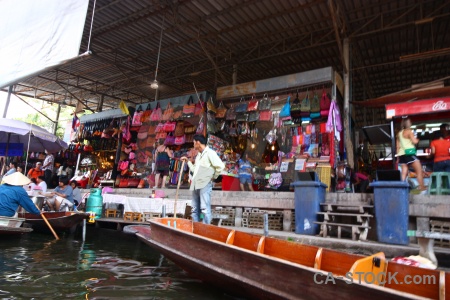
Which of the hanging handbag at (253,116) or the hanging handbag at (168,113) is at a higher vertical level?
the hanging handbag at (168,113)

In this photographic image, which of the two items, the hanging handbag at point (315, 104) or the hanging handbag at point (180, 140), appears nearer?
the hanging handbag at point (315, 104)

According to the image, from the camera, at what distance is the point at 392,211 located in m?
4.94

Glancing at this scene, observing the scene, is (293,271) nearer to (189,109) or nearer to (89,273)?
(89,273)

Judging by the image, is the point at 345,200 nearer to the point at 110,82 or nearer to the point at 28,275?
the point at 28,275

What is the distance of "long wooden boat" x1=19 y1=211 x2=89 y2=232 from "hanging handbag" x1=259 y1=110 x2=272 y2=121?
6.30 m

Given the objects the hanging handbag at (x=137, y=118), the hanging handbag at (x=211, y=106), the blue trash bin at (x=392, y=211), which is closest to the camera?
the blue trash bin at (x=392, y=211)

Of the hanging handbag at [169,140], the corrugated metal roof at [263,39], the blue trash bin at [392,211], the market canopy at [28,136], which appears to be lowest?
the blue trash bin at [392,211]

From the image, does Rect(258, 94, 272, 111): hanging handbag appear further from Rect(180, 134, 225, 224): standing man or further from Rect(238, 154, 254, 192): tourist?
Rect(180, 134, 225, 224): standing man

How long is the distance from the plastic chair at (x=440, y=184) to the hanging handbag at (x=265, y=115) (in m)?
5.44

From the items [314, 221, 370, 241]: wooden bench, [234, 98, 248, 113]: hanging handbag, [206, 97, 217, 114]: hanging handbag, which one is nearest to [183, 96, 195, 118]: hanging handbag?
[206, 97, 217, 114]: hanging handbag

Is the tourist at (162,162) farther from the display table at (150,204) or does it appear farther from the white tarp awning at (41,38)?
the white tarp awning at (41,38)

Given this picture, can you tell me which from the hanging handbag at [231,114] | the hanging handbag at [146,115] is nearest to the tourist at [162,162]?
the hanging handbag at [146,115]

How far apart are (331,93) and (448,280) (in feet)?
25.6

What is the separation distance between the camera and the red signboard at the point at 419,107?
280 inches
